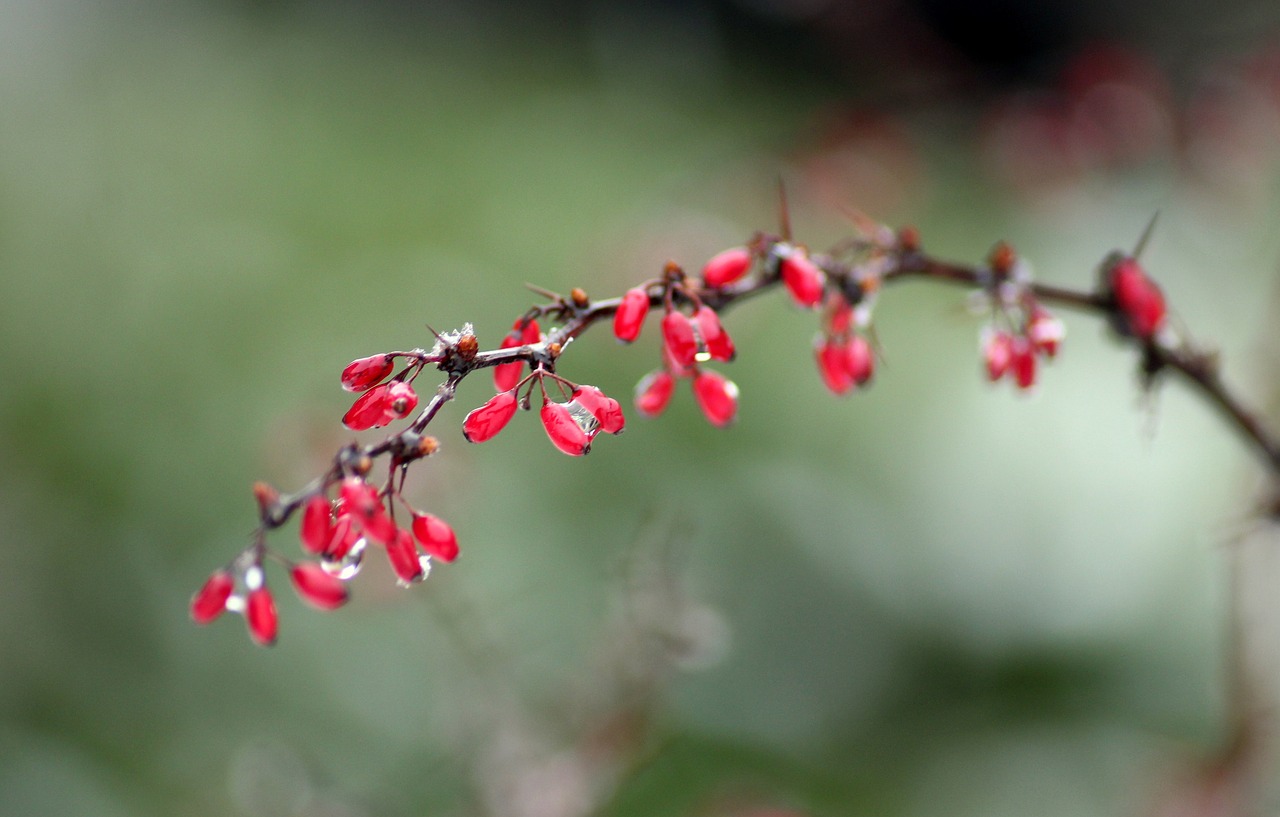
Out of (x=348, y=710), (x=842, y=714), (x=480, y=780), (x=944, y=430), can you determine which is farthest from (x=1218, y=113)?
(x=348, y=710)

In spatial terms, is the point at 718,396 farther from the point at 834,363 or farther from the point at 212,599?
the point at 212,599

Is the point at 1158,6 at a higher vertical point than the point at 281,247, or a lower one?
higher

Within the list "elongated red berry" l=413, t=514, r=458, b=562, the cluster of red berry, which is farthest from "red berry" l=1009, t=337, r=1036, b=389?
"elongated red berry" l=413, t=514, r=458, b=562

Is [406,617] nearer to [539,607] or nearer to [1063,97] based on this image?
[539,607]

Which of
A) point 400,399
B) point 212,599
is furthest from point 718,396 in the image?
point 212,599

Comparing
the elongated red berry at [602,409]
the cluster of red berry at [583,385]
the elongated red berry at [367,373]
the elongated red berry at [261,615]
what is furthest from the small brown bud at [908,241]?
the elongated red berry at [261,615]

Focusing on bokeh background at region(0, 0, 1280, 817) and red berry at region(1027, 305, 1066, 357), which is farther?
bokeh background at region(0, 0, 1280, 817)

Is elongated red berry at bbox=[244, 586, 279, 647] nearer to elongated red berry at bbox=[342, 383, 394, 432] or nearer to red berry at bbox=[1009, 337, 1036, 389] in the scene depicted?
elongated red berry at bbox=[342, 383, 394, 432]

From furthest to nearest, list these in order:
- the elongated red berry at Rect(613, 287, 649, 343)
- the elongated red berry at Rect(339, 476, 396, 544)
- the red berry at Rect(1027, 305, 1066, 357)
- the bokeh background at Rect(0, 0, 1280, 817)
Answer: the bokeh background at Rect(0, 0, 1280, 817) < the red berry at Rect(1027, 305, 1066, 357) < the elongated red berry at Rect(613, 287, 649, 343) < the elongated red berry at Rect(339, 476, 396, 544)
